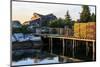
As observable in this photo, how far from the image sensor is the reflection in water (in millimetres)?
2613

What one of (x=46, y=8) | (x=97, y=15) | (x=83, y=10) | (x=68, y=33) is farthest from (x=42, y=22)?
(x=97, y=15)

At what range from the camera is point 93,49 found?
2994 millimetres

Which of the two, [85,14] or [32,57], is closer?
[32,57]

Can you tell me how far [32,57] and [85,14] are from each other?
973 mm

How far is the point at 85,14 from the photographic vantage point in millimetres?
2947

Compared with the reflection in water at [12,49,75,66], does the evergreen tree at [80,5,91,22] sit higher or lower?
higher

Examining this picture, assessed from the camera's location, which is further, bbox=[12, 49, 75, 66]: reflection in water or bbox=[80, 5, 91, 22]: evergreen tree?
bbox=[80, 5, 91, 22]: evergreen tree

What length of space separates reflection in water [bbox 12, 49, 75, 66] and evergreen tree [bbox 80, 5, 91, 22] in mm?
653

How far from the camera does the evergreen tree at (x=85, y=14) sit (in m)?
2.93

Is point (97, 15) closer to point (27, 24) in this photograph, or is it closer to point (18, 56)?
point (27, 24)

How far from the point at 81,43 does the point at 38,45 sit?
0.63m

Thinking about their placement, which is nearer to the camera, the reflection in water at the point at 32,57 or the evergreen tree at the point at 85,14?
the reflection in water at the point at 32,57

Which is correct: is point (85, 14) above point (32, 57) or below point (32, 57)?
above

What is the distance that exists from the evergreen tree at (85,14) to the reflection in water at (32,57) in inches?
25.7
